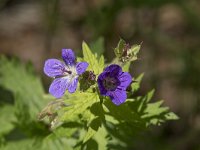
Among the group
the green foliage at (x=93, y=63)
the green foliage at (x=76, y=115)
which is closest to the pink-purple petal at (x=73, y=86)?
the green foliage at (x=76, y=115)

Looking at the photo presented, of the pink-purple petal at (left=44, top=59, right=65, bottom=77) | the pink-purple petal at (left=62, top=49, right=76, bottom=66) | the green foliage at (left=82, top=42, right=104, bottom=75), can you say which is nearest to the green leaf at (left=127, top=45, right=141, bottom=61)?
the green foliage at (left=82, top=42, right=104, bottom=75)

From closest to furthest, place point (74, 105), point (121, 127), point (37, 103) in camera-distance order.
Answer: point (74, 105) → point (121, 127) → point (37, 103)

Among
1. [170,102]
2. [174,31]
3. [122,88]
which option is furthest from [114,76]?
[174,31]

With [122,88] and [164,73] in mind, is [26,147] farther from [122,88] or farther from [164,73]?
[164,73]

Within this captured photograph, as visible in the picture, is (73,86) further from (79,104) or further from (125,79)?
(125,79)

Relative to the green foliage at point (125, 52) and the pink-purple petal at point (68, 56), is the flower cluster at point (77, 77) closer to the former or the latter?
the pink-purple petal at point (68, 56)
